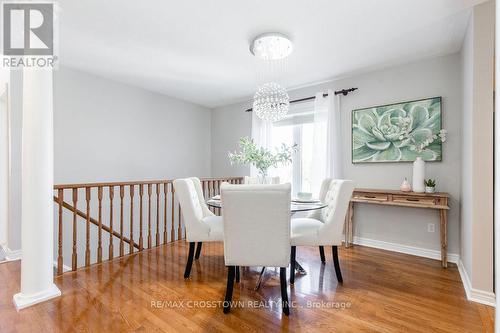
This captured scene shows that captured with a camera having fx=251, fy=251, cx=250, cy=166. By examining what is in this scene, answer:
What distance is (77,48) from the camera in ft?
9.28

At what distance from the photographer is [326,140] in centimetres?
377

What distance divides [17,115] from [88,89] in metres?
0.90

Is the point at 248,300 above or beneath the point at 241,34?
beneath

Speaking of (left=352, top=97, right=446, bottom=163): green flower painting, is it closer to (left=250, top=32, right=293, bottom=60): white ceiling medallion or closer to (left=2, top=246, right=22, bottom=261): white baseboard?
(left=250, top=32, right=293, bottom=60): white ceiling medallion

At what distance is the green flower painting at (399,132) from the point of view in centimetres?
297

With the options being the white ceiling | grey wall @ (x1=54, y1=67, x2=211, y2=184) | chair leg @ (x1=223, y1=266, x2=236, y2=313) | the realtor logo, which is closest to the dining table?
chair leg @ (x1=223, y1=266, x2=236, y2=313)

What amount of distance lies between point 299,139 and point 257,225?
2806mm

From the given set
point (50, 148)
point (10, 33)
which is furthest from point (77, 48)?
point (50, 148)

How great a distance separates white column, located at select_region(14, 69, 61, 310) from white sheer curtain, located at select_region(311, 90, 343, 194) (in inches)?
128

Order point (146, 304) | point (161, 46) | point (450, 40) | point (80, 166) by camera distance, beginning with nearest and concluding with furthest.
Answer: point (146, 304), point (450, 40), point (161, 46), point (80, 166)

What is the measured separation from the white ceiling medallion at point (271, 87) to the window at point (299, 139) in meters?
1.18

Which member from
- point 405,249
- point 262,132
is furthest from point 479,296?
point 262,132

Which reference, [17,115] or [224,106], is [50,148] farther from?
[224,106]

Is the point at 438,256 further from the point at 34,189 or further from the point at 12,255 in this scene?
the point at 12,255
